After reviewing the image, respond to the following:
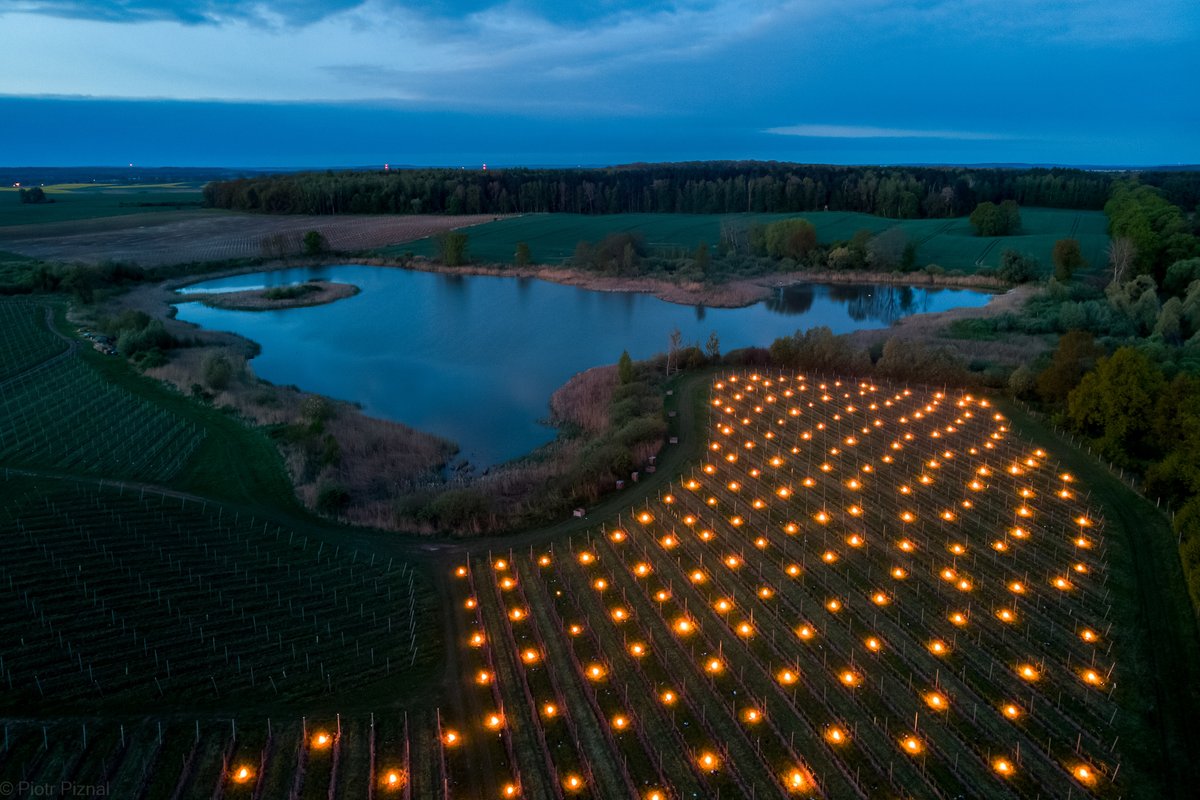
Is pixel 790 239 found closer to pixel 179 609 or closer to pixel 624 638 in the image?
pixel 624 638

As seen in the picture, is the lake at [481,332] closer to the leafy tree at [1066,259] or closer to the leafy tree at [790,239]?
the leafy tree at [1066,259]

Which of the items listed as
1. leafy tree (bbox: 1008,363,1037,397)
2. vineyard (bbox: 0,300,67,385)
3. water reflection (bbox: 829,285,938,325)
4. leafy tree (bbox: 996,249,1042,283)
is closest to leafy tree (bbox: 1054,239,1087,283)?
leafy tree (bbox: 996,249,1042,283)

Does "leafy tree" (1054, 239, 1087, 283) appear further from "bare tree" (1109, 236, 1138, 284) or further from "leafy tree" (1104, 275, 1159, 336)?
"leafy tree" (1104, 275, 1159, 336)

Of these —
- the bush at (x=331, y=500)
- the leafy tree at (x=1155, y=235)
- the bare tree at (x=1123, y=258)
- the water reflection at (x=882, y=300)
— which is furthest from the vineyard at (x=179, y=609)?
the leafy tree at (x=1155, y=235)

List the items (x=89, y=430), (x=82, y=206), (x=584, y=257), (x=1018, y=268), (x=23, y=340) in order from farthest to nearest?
1. (x=82, y=206)
2. (x=584, y=257)
3. (x=1018, y=268)
4. (x=23, y=340)
5. (x=89, y=430)

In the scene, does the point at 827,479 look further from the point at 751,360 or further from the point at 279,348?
the point at 279,348

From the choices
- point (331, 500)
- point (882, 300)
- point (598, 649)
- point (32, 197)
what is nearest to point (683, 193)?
point (882, 300)
